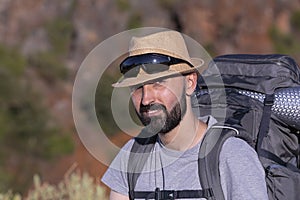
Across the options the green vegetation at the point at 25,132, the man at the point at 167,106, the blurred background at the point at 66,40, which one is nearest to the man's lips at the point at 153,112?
the man at the point at 167,106

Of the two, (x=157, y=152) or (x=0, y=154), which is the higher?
(x=0, y=154)

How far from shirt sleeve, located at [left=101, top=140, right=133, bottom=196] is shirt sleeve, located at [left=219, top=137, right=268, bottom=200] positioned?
1.78 ft

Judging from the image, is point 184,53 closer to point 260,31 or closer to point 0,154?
point 0,154

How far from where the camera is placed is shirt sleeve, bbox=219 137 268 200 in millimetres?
2859

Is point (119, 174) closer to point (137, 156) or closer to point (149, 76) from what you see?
point (137, 156)

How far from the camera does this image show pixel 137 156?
333 cm

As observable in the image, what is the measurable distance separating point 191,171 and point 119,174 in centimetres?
43

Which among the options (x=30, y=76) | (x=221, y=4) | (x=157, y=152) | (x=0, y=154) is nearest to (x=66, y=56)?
(x=30, y=76)

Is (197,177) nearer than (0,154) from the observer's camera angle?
Yes

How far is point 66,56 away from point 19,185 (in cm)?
1368

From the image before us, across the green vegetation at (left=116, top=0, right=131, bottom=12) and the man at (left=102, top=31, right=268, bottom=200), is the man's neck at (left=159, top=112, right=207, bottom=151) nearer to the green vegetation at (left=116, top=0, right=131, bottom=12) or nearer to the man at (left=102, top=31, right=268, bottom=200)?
the man at (left=102, top=31, right=268, bottom=200)

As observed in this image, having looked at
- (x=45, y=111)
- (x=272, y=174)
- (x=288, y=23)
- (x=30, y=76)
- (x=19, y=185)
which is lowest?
(x=272, y=174)

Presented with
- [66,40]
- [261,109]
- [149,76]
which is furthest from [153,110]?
[66,40]

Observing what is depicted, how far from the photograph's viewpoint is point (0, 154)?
1841 centimetres
